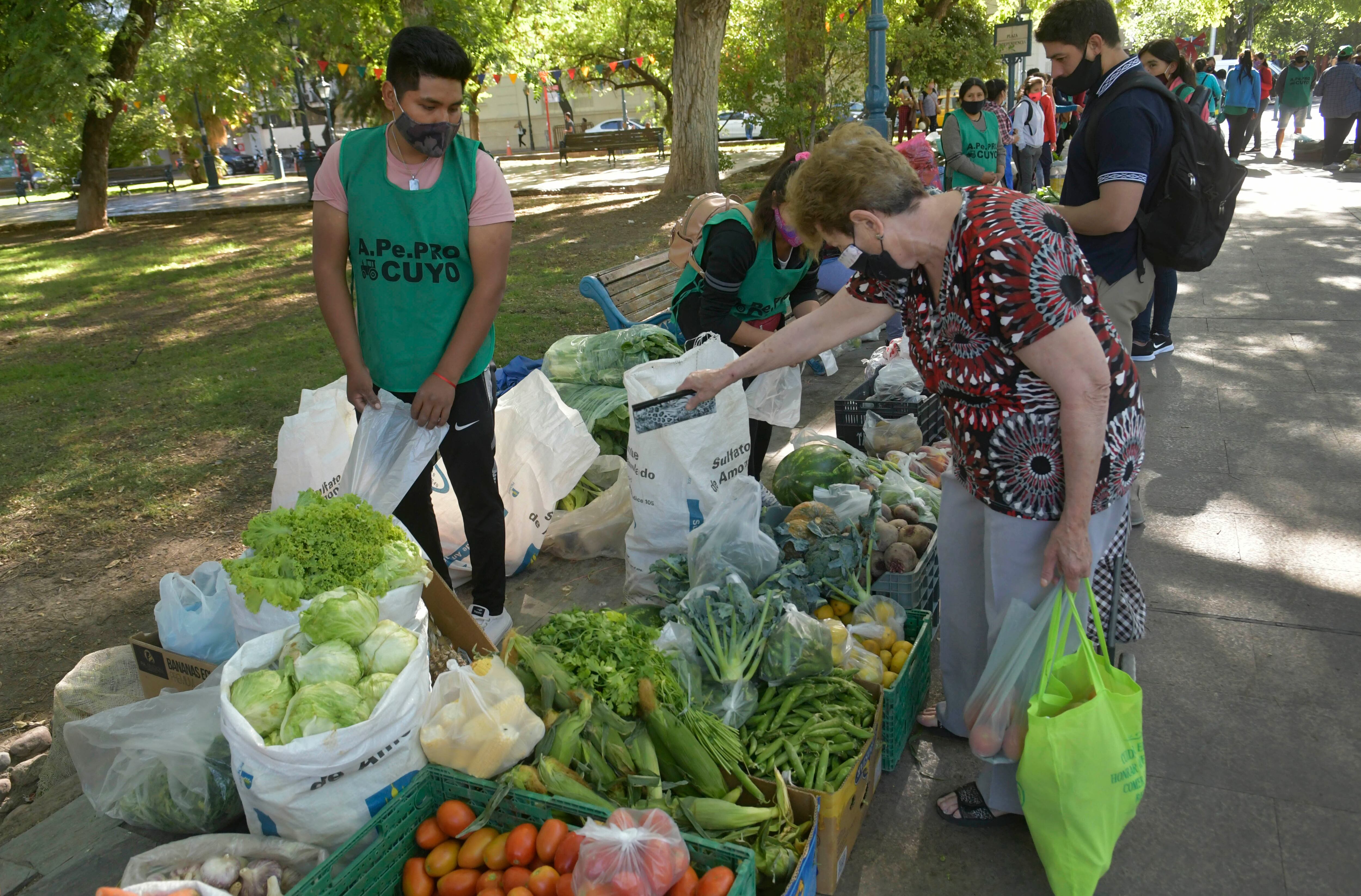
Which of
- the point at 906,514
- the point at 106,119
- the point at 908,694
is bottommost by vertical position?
the point at 908,694

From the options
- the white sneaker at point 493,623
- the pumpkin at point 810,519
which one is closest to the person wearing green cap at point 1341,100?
the pumpkin at point 810,519

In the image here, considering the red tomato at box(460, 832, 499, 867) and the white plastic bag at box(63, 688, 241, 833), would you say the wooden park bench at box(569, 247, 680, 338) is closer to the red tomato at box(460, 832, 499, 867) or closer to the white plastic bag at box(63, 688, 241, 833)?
the white plastic bag at box(63, 688, 241, 833)

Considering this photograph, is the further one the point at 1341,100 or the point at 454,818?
the point at 1341,100

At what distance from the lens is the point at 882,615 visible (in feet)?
10.6

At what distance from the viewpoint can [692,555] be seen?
→ 334cm

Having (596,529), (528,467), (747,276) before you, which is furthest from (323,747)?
(747,276)

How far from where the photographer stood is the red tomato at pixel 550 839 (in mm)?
2076

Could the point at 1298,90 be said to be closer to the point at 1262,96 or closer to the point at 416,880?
the point at 1262,96

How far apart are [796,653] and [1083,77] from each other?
8.51 feet

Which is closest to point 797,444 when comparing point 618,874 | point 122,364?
point 618,874

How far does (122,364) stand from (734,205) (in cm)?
657

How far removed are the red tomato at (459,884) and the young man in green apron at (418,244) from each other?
1488 millimetres

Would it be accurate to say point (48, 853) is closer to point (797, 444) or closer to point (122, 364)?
point (797, 444)

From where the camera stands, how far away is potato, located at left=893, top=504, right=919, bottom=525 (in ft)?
12.5
